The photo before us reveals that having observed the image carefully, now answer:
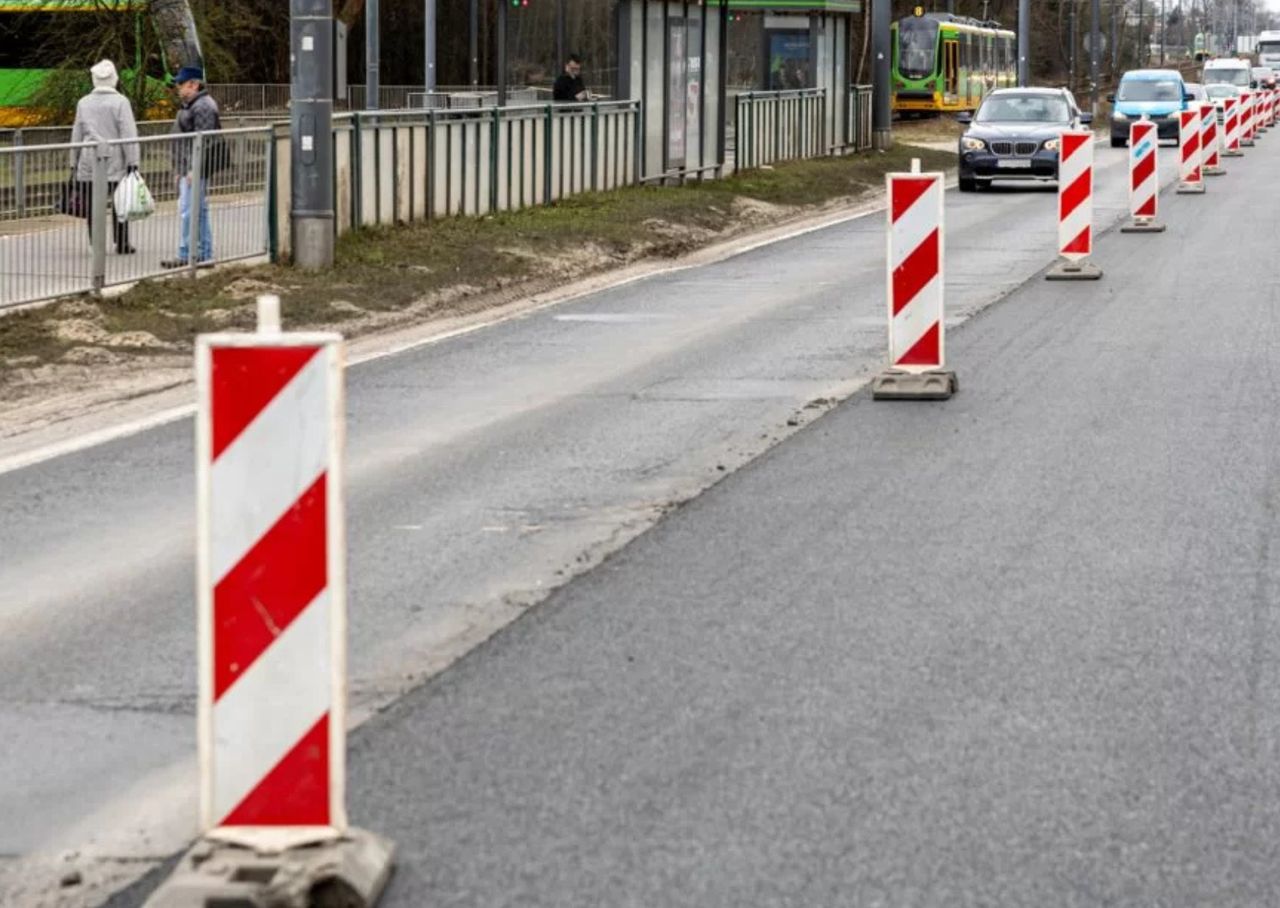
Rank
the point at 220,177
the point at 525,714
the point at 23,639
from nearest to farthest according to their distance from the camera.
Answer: the point at 525,714 < the point at 23,639 < the point at 220,177

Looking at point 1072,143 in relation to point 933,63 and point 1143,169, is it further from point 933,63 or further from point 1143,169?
point 933,63

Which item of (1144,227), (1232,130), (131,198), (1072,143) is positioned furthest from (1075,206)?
(1232,130)

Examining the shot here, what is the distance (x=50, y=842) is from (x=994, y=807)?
208 centimetres

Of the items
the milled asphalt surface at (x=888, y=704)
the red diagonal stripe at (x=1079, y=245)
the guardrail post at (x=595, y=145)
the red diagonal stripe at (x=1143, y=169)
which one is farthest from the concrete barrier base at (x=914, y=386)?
the guardrail post at (x=595, y=145)

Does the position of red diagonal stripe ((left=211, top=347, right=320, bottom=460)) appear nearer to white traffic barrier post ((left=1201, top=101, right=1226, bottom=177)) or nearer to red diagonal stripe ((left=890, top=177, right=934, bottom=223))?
red diagonal stripe ((left=890, top=177, right=934, bottom=223))

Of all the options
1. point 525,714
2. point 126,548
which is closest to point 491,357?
point 126,548

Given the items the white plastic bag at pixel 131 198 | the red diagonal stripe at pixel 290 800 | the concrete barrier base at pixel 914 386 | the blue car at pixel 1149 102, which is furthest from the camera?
the blue car at pixel 1149 102

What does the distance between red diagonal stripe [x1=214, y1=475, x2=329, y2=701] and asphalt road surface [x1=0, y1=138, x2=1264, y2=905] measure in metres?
0.60

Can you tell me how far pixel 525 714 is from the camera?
6582 mm

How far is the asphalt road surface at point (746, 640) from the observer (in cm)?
546

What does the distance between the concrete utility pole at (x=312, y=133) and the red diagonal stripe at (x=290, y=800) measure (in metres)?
14.3

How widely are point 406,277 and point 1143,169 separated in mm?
10160

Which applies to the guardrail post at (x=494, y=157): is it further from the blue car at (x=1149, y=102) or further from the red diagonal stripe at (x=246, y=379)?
the blue car at (x=1149, y=102)

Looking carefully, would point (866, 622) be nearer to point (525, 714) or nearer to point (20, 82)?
point (525, 714)
